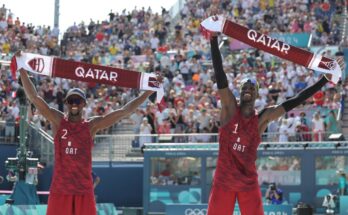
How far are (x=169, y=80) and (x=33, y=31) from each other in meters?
8.09

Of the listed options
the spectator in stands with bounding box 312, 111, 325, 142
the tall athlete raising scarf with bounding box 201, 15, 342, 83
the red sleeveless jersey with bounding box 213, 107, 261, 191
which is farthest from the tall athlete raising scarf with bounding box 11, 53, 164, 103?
the spectator in stands with bounding box 312, 111, 325, 142

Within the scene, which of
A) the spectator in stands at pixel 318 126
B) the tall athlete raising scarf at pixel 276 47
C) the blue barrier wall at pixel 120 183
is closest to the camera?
the tall athlete raising scarf at pixel 276 47

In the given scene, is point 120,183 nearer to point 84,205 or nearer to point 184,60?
point 184,60

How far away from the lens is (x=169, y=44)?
33250mm

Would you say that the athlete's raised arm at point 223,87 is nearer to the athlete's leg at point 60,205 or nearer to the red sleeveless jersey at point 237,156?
the red sleeveless jersey at point 237,156

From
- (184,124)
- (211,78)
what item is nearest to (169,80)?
(211,78)

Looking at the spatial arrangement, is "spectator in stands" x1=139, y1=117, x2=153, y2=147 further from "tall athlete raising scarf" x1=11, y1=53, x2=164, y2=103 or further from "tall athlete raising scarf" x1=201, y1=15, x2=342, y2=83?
"tall athlete raising scarf" x1=201, y1=15, x2=342, y2=83

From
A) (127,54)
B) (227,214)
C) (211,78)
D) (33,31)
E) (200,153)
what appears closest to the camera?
(227,214)

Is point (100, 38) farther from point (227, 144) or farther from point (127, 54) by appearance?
point (227, 144)

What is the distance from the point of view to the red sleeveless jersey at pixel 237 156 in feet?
28.7

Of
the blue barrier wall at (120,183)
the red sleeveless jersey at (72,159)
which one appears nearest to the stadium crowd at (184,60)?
the blue barrier wall at (120,183)

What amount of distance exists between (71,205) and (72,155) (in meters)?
0.51

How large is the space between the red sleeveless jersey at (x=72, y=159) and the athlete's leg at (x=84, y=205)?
50 millimetres

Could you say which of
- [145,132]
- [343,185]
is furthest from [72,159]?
[145,132]
